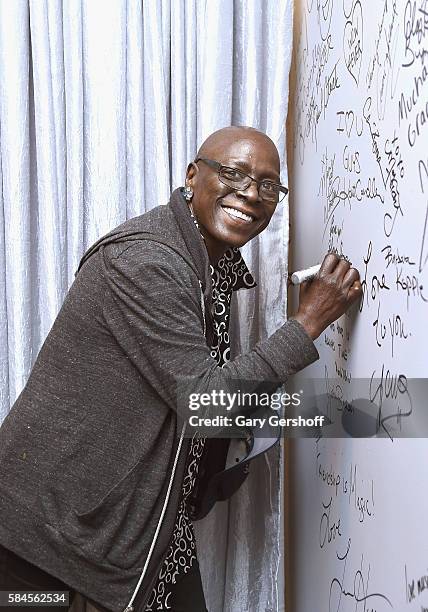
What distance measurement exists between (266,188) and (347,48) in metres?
0.25

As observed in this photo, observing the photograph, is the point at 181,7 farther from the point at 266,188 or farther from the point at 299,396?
the point at 299,396

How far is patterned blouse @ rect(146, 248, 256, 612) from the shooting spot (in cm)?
131

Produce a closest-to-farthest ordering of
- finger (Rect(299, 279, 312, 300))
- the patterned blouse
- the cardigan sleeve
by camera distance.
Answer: the cardigan sleeve < finger (Rect(299, 279, 312, 300)) < the patterned blouse

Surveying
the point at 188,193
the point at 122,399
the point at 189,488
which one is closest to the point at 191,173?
the point at 188,193

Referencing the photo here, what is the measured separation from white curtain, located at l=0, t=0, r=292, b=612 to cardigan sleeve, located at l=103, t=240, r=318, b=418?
47 cm

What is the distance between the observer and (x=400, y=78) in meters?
0.99

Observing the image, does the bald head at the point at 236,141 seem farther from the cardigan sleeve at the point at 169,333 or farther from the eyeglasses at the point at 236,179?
the cardigan sleeve at the point at 169,333

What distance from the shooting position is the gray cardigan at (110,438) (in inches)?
44.5

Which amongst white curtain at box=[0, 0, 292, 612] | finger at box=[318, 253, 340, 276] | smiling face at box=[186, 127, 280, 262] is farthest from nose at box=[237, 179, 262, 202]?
white curtain at box=[0, 0, 292, 612]

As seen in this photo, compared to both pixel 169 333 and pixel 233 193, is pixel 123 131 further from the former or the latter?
pixel 169 333

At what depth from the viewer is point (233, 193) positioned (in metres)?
1.23

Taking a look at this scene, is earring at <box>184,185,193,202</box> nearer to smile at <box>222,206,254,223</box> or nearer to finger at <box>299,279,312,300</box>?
smile at <box>222,206,254,223</box>

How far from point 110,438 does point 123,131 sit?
0.65m

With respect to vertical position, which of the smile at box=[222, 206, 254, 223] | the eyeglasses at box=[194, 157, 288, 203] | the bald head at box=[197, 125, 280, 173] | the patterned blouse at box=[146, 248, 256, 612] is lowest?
the patterned blouse at box=[146, 248, 256, 612]
